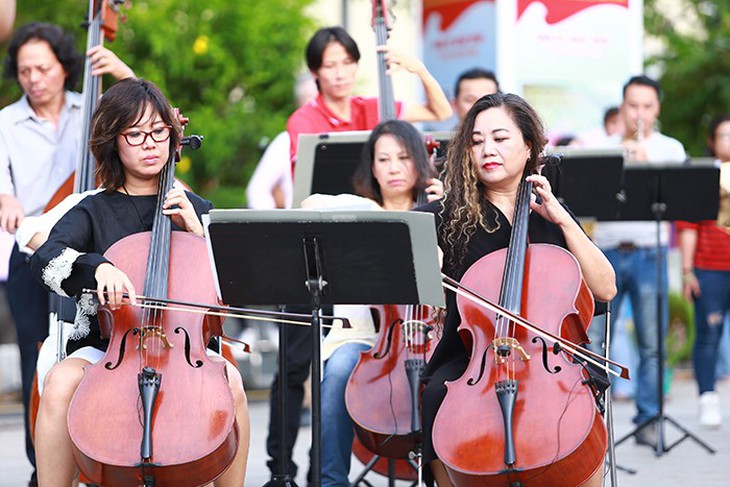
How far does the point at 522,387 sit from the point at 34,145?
8.01 feet

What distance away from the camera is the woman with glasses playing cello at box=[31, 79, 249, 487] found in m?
3.60

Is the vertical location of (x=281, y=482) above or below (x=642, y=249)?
below

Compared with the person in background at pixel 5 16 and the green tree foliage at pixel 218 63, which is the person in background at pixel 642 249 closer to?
the green tree foliage at pixel 218 63

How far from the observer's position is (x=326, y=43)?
5.35 meters

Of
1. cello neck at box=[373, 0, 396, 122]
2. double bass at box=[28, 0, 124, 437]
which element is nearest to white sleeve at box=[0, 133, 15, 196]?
double bass at box=[28, 0, 124, 437]

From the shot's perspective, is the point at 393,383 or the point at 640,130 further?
the point at 640,130

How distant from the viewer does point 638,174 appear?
5.76 m

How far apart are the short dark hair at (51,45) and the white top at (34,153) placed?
18cm

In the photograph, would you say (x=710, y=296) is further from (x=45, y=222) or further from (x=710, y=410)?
(x=45, y=222)

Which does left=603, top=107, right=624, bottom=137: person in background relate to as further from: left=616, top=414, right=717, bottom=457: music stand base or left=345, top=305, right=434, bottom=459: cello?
left=345, top=305, right=434, bottom=459: cello

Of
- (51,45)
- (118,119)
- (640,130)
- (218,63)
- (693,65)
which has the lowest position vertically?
(118,119)

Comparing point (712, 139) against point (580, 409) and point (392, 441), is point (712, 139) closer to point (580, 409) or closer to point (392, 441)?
point (392, 441)

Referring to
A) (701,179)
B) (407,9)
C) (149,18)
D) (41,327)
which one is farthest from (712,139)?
(407,9)

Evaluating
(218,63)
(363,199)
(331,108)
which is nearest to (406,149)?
(363,199)
